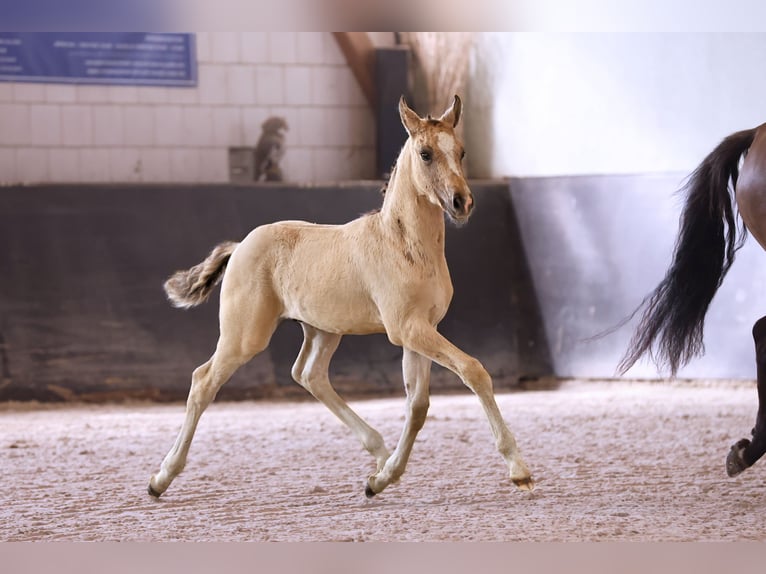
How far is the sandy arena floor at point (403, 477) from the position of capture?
3277 mm

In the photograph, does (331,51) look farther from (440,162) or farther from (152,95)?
(440,162)

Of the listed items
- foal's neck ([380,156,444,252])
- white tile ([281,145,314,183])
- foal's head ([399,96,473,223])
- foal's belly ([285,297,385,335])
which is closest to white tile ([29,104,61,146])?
white tile ([281,145,314,183])

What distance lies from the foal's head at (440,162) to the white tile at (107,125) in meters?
5.64

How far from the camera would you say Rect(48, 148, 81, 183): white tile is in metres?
8.45

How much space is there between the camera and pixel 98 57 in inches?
330

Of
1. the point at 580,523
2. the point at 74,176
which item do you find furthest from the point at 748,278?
the point at 74,176

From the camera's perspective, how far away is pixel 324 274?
3.63m

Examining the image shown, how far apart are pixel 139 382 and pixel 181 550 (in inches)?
186

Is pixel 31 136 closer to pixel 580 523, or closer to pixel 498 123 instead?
pixel 498 123

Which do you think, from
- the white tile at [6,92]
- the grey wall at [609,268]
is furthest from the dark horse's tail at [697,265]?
the white tile at [6,92]

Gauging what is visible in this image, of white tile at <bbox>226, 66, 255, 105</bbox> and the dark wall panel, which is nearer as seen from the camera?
the dark wall panel

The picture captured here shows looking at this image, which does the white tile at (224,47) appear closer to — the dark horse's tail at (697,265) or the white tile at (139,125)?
the white tile at (139,125)

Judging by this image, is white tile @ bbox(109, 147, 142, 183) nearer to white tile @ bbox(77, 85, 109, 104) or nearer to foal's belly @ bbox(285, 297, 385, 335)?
white tile @ bbox(77, 85, 109, 104)

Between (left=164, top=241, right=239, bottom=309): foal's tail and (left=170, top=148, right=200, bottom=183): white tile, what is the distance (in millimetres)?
4794
